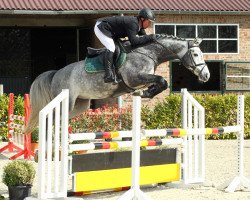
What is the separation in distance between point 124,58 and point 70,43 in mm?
14370

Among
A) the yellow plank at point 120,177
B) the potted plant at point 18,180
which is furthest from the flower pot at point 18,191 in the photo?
the yellow plank at point 120,177

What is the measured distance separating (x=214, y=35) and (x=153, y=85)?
1252cm

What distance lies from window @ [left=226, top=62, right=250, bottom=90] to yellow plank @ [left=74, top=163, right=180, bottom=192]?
38.9ft

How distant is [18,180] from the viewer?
31.3 ft

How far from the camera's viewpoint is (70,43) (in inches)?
981

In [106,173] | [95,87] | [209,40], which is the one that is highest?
[209,40]

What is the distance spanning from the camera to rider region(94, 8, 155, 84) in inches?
412

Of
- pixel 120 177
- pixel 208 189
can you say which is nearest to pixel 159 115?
pixel 208 189

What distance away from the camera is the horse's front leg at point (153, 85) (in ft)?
33.6

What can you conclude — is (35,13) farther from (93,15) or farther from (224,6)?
(224,6)

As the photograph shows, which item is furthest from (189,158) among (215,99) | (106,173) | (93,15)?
(93,15)

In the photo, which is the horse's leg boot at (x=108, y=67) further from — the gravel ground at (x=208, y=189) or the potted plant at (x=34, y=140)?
the potted plant at (x=34, y=140)

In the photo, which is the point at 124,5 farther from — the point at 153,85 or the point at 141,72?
the point at 153,85

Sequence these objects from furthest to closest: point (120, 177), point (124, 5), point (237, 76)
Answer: point (237, 76) < point (124, 5) < point (120, 177)
